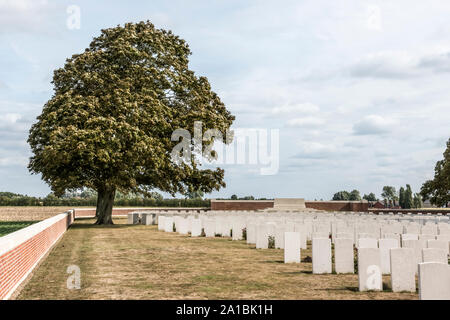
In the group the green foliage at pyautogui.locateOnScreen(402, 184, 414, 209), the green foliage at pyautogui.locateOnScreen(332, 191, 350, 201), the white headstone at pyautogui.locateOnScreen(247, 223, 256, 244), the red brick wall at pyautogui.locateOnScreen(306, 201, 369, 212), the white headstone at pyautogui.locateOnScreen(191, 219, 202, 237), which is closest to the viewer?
the white headstone at pyautogui.locateOnScreen(247, 223, 256, 244)

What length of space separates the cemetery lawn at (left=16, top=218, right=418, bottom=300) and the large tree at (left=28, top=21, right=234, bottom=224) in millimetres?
11883

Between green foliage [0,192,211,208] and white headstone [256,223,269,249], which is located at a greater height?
green foliage [0,192,211,208]

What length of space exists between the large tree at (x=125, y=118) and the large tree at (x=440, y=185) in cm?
2574

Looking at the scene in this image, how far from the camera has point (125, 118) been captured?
98.5 feet

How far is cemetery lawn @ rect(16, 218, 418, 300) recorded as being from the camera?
9680 millimetres

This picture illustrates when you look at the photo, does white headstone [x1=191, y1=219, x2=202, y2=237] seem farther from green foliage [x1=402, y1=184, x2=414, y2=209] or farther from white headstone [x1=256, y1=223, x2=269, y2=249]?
green foliage [x1=402, y1=184, x2=414, y2=209]

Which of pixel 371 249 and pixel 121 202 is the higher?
pixel 121 202

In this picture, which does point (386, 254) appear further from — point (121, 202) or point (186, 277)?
point (121, 202)

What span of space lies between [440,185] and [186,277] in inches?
1811

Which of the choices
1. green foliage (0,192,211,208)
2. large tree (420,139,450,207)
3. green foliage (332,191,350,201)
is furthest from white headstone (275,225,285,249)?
green foliage (332,191,350,201)

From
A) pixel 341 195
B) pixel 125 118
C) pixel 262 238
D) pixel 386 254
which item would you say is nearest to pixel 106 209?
pixel 125 118

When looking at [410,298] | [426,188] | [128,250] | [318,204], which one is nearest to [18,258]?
[128,250]

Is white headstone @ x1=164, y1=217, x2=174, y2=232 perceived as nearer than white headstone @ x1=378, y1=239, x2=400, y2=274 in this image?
No
